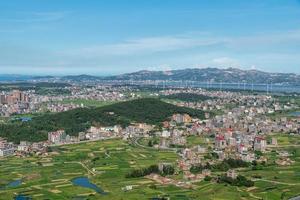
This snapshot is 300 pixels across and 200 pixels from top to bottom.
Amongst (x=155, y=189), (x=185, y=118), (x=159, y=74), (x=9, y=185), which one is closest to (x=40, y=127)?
(x=185, y=118)

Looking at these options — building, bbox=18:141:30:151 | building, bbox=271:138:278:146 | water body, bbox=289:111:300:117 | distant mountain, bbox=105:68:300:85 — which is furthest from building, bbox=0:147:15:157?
distant mountain, bbox=105:68:300:85

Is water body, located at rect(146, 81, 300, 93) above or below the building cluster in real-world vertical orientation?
above

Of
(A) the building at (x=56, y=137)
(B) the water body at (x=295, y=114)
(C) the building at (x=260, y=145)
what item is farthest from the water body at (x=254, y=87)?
(A) the building at (x=56, y=137)

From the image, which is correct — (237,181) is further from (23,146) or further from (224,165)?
(23,146)

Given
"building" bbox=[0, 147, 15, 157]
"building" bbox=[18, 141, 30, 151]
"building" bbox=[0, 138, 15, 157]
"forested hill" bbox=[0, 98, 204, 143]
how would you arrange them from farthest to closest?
"forested hill" bbox=[0, 98, 204, 143], "building" bbox=[18, 141, 30, 151], "building" bbox=[0, 138, 15, 157], "building" bbox=[0, 147, 15, 157]

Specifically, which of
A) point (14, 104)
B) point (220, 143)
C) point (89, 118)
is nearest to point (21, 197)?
point (220, 143)

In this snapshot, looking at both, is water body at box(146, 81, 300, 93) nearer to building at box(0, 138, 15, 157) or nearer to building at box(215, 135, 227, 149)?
building at box(215, 135, 227, 149)

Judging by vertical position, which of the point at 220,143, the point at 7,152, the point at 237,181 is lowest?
the point at 7,152
